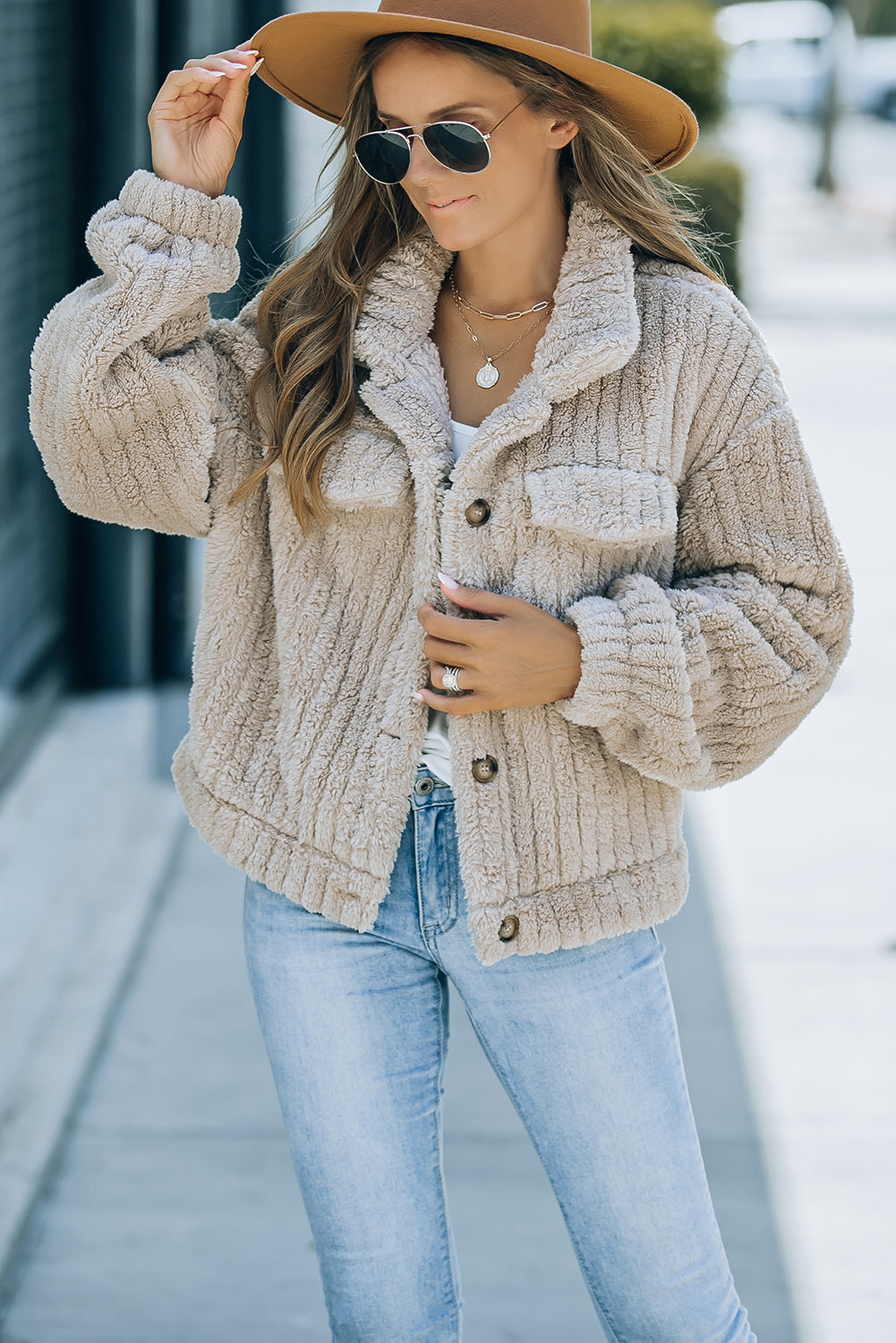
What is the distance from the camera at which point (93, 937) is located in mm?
4078

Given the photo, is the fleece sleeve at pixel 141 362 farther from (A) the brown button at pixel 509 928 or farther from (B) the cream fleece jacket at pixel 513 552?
(A) the brown button at pixel 509 928

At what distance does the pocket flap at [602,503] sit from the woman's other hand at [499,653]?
0.36 ft

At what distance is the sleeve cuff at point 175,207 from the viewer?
6.39ft

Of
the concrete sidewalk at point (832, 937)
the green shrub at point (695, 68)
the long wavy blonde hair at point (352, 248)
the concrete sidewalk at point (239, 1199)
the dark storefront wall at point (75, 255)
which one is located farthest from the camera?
the green shrub at point (695, 68)

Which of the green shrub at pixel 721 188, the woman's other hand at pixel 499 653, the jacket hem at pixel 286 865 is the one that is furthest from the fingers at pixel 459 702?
the green shrub at pixel 721 188

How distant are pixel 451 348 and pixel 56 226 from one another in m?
3.20

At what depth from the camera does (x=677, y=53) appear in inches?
572

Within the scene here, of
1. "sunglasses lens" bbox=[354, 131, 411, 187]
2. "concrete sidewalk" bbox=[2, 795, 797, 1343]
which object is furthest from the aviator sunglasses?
"concrete sidewalk" bbox=[2, 795, 797, 1343]

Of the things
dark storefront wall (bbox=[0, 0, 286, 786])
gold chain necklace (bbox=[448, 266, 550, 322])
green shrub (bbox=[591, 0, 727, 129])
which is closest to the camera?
gold chain necklace (bbox=[448, 266, 550, 322])

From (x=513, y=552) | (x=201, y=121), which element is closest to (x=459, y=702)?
(x=513, y=552)

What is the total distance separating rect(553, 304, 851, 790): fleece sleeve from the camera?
6.14ft

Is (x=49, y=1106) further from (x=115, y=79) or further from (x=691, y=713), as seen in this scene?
(x=115, y=79)

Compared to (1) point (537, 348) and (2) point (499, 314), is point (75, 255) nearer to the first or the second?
(2) point (499, 314)

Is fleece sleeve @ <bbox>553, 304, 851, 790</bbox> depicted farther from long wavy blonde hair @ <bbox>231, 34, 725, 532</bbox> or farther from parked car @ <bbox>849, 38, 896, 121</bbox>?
parked car @ <bbox>849, 38, 896, 121</bbox>
